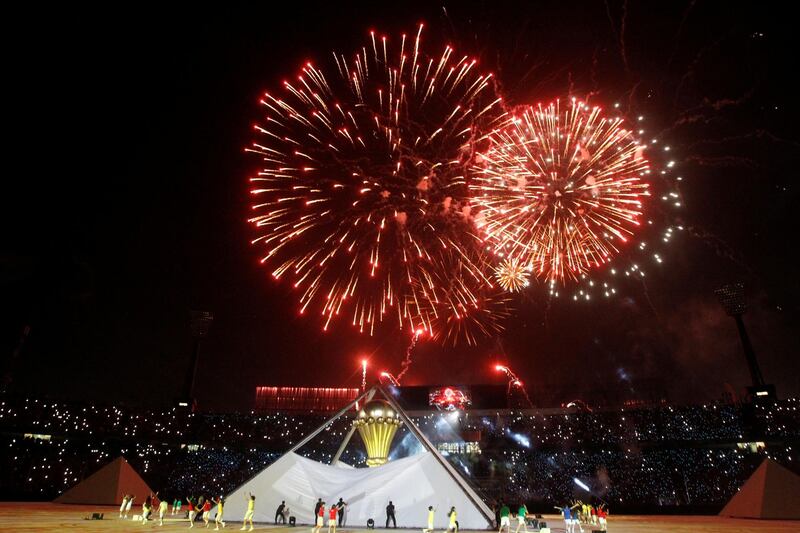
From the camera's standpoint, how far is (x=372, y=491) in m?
18.2

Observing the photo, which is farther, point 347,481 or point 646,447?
point 646,447

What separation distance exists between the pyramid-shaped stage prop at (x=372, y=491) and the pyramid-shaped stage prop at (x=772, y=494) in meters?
17.5

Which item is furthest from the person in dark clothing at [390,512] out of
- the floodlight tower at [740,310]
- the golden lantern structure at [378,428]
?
the floodlight tower at [740,310]

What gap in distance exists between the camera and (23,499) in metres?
33.5

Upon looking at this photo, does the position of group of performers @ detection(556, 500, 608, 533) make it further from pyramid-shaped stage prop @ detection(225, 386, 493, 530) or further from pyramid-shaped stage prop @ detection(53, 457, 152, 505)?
pyramid-shaped stage prop @ detection(53, 457, 152, 505)

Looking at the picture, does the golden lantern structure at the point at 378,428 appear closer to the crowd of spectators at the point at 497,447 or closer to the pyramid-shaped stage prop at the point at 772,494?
the crowd of spectators at the point at 497,447

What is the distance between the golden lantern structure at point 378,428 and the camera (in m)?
22.1

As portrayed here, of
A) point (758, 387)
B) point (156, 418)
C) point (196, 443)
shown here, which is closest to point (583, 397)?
point (758, 387)

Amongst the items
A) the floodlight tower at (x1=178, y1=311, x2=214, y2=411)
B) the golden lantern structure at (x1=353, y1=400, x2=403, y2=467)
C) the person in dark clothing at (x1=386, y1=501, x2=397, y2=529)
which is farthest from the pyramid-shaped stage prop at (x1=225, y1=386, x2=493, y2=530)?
the floodlight tower at (x1=178, y1=311, x2=214, y2=411)

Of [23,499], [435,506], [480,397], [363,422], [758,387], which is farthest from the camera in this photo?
[480,397]

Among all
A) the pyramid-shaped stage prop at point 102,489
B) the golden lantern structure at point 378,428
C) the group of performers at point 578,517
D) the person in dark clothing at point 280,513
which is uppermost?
the golden lantern structure at point 378,428

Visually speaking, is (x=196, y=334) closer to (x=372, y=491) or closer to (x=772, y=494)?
(x=372, y=491)

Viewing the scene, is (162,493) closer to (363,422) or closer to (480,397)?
(363,422)

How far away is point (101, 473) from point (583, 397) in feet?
137
